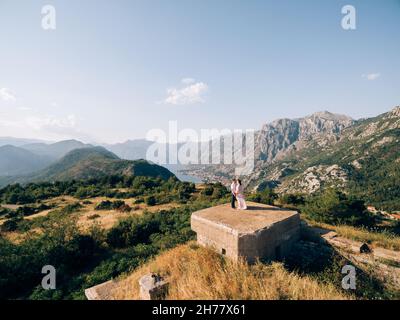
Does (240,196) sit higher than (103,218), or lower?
higher

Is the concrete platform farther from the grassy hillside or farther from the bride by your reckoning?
the grassy hillside

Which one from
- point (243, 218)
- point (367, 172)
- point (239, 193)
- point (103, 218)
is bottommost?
point (367, 172)

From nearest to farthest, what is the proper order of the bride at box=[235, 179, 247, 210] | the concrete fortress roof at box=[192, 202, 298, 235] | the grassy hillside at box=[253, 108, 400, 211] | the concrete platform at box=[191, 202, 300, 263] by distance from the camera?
the concrete platform at box=[191, 202, 300, 263]
the concrete fortress roof at box=[192, 202, 298, 235]
the bride at box=[235, 179, 247, 210]
the grassy hillside at box=[253, 108, 400, 211]

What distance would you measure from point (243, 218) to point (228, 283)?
2.89m

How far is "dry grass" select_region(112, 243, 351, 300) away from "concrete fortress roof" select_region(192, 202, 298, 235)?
0.88 metres

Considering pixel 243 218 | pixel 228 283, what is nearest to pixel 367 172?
pixel 243 218

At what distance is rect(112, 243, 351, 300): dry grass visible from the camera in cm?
366

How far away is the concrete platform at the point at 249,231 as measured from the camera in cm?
547

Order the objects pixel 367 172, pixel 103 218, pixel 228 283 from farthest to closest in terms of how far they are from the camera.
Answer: pixel 367 172
pixel 103 218
pixel 228 283

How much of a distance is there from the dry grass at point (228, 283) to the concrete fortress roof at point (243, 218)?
0.88m

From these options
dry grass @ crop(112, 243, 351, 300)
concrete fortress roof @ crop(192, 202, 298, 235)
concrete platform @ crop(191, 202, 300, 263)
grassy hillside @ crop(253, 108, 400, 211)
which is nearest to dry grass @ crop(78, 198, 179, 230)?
concrete fortress roof @ crop(192, 202, 298, 235)

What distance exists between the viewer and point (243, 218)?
6.60 meters

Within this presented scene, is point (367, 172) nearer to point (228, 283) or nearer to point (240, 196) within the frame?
point (240, 196)
